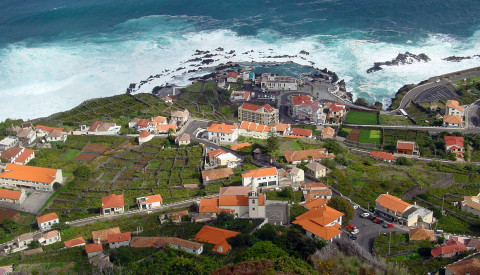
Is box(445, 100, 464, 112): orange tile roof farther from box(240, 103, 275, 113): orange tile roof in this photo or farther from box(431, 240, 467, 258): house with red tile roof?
box(431, 240, 467, 258): house with red tile roof

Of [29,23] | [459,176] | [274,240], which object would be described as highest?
Result: [29,23]

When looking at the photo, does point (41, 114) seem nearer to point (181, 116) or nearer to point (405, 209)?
point (181, 116)

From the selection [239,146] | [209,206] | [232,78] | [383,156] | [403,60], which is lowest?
[383,156]

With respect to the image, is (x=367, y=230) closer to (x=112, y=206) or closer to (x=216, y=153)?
(x=216, y=153)

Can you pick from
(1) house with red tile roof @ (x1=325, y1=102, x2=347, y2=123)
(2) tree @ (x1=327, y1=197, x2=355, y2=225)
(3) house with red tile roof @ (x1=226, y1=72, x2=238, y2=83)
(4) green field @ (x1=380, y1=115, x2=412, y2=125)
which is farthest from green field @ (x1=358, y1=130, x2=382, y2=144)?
(2) tree @ (x1=327, y1=197, x2=355, y2=225)

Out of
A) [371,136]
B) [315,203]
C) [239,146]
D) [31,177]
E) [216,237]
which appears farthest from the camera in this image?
[371,136]

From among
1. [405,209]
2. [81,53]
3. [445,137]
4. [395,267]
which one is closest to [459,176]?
[445,137]

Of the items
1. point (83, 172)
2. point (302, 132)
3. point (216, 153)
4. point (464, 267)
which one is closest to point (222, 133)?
point (216, 153)
